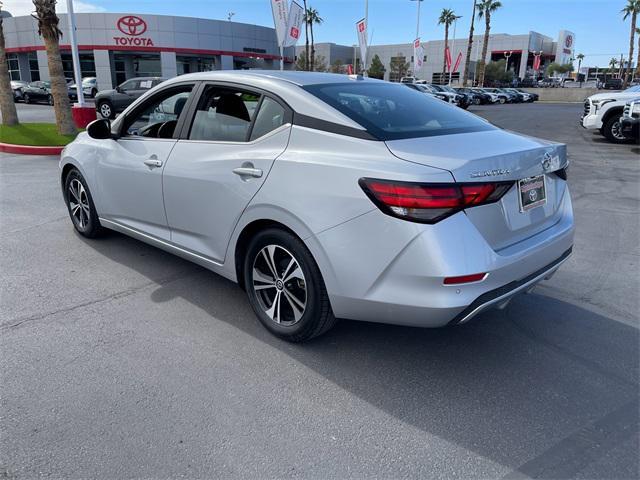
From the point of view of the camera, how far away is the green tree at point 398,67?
81.0 m

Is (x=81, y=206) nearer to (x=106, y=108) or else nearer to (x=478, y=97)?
(x=106, y=108)

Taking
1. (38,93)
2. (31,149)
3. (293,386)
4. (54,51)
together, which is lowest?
(293,386)

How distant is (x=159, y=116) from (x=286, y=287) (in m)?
2.02

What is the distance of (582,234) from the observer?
570cm

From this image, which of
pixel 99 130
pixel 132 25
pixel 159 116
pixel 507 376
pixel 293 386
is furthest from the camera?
pixel 132 25

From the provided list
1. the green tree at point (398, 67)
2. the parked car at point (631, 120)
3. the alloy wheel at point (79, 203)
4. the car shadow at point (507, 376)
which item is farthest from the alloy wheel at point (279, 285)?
the green tree at point (398, 67)

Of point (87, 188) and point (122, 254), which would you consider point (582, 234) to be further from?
point (87, 188)

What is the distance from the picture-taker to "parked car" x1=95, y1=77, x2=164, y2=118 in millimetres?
19875

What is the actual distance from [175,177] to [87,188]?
1.67 m

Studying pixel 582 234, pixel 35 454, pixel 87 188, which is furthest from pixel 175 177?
pixel 582 234

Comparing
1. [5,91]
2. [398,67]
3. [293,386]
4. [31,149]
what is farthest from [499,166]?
[398,67]

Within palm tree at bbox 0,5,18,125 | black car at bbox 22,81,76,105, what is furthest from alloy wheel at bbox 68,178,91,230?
black car at bbox 22,81,76,105

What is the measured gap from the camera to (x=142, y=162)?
399 cm

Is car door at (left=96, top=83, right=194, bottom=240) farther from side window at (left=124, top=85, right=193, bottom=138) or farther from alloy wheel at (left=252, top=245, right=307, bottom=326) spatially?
alloy wheel at (left=252, top=245, right=307, bottom=326)
